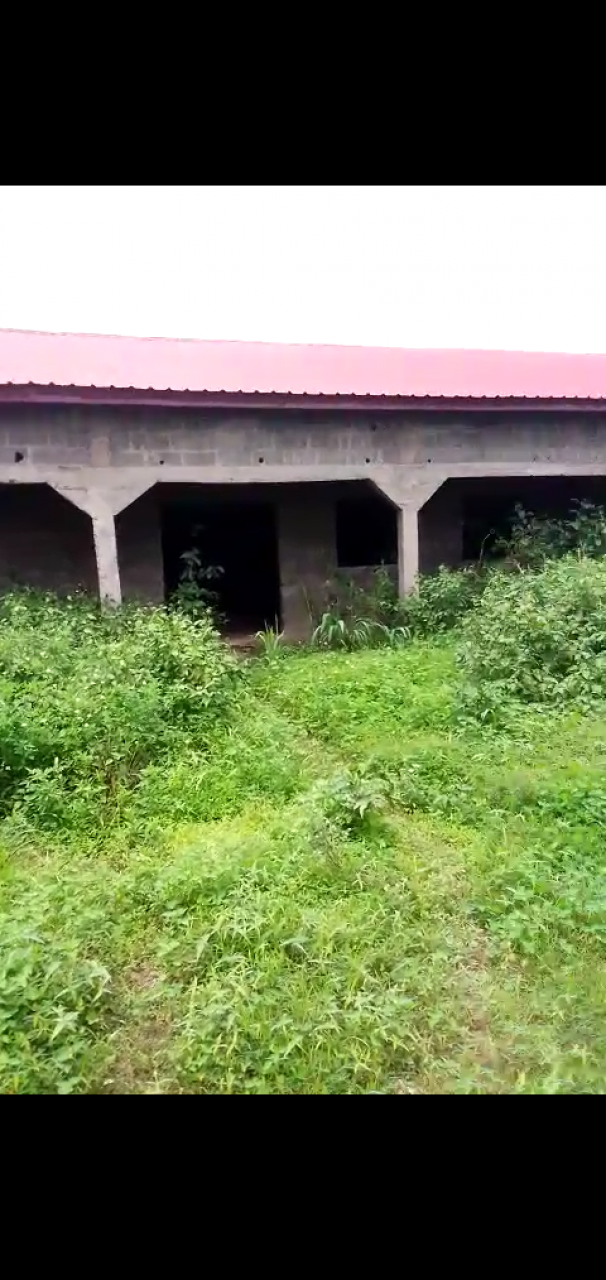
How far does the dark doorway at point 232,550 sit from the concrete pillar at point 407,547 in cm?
165

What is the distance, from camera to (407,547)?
26.8 ft

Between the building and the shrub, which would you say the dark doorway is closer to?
the building

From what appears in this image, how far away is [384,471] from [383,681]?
292 cm

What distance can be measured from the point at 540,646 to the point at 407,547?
2.77 m

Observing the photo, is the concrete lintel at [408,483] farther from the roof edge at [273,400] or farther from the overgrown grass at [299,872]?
the overgrown grass at [299,872]

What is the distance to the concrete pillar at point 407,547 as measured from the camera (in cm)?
811

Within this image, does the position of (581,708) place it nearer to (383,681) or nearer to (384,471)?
(383,681)

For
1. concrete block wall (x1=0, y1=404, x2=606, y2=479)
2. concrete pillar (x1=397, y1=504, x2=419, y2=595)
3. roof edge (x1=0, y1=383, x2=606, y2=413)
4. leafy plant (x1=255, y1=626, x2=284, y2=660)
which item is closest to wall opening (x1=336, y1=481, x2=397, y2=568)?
concrete pillar (x1=397, y1=504, x2=419, y2=595)

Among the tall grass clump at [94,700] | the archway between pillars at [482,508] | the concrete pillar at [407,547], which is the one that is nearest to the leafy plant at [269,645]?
the tall grass clump at [94,700]

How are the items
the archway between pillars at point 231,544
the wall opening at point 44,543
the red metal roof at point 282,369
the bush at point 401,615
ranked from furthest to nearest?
the archway between pillars at point 231,544, the wall opening at point 44,543, the bush at point 401,615, the red metal roof at point 282,369
